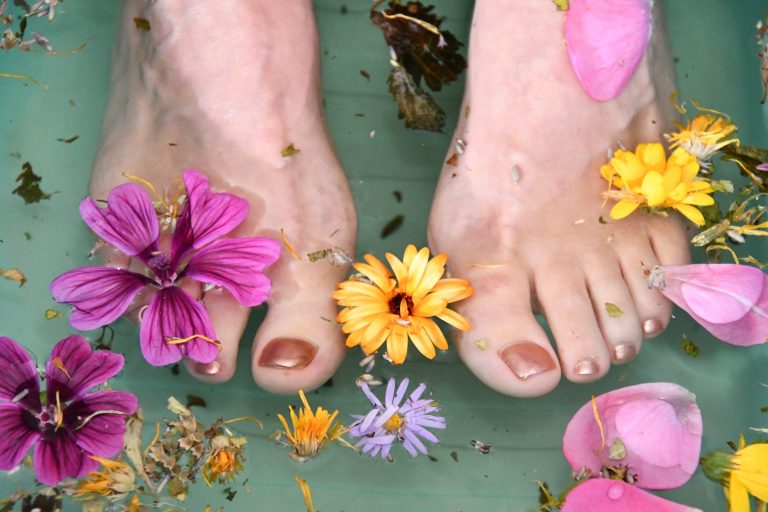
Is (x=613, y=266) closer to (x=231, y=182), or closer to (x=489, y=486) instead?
(x=489, y=486)

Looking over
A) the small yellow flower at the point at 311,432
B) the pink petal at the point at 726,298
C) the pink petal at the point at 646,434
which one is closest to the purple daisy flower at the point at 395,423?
the small yellow flower at the point at 311,432

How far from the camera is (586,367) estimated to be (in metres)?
Answer: 1.21

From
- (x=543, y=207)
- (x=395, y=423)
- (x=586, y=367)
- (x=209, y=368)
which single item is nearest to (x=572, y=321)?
(x=586, y=367)

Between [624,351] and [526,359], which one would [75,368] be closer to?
[526,359]

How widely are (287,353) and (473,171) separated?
1.36ft

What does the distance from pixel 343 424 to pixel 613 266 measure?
493 mm

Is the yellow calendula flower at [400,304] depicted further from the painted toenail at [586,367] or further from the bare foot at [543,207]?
the painted toenail at [586,367]

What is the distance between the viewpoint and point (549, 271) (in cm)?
125

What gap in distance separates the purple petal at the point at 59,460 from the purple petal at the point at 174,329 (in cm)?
16

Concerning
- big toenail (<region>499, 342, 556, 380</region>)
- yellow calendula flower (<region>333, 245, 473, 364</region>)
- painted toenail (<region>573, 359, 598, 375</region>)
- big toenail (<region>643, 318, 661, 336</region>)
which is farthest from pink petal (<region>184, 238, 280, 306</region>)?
big toenail (<region>643, 318, 661, 336</region>)

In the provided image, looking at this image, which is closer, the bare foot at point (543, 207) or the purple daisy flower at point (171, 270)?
the purple daisy flower at point (171, 270)

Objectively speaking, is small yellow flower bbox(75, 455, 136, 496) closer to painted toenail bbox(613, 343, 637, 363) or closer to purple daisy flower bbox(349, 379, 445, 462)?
purple daisy flower bbox(349, 379, 445, 462)

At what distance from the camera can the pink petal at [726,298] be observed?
47.2 inches

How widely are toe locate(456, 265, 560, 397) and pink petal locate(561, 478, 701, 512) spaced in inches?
6.0
